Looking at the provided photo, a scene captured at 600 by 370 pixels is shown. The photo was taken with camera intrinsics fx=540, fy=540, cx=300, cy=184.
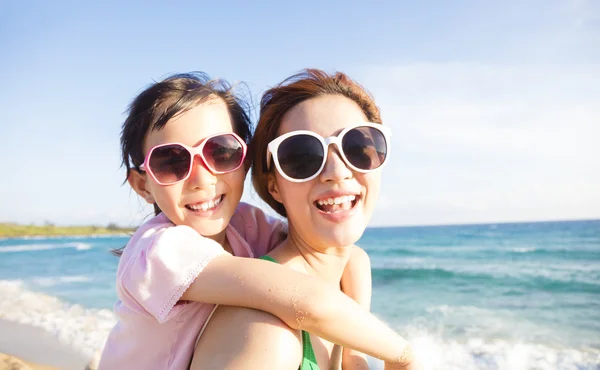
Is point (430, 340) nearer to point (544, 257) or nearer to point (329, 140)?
point (329, 140)

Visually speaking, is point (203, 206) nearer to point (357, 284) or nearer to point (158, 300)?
point (158, 300)

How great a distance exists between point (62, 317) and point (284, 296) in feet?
40.8

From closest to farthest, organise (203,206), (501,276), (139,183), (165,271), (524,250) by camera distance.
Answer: (165,271) < (203,206) < (139,183) < (501,276) < (524,250)

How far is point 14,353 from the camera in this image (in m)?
8.41

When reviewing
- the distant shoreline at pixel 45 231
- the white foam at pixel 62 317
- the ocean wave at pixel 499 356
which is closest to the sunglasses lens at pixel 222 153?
the white foam at pixel 62 317

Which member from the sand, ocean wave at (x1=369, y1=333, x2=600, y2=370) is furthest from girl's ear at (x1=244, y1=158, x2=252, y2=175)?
ocean wave at (x1=369, y1=333, x2=600, y2=370)

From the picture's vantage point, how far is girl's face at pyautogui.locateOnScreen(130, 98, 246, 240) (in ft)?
8.00

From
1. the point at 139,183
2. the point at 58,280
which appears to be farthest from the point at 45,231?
the point at 139,183

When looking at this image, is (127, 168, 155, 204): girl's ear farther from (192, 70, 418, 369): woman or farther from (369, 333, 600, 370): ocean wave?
(369, 333, 600, 370): ocean wave

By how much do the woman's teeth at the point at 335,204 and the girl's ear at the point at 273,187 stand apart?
0.27 m

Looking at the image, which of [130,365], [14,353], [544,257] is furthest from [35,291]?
[544,257]

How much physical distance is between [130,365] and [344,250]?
1118 mm

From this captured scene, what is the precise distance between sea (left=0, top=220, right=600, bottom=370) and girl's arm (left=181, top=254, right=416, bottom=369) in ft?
19.8

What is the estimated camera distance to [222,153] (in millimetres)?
2459
